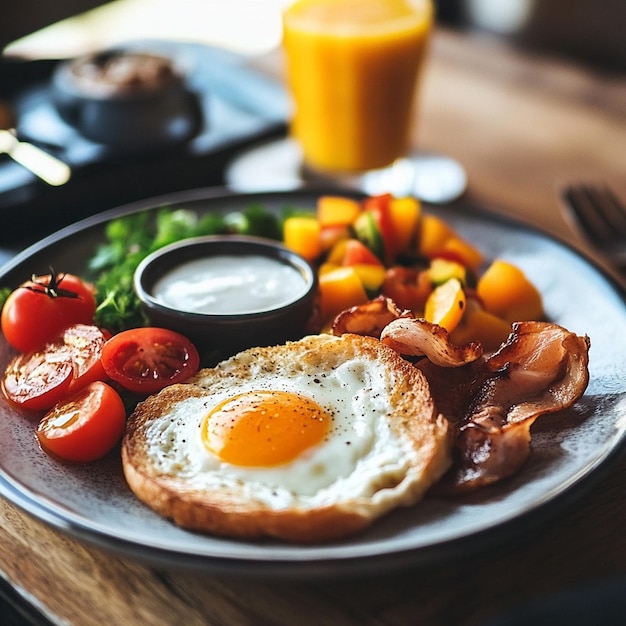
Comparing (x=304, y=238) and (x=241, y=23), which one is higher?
(x=304, y=238)

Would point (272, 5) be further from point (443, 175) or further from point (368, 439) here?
point (368, 439)

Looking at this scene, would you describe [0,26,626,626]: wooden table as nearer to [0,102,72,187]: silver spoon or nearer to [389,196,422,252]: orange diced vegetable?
[389,196,422,252]: orange diced vegetable

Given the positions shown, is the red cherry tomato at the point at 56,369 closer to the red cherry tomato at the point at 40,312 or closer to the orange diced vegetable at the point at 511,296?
the red cherry tomato at the point at 40,312

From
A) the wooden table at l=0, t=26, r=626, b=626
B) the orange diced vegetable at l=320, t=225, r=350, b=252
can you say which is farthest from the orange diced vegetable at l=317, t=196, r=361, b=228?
the wooden table at l=0, t=26, r=626, b=626

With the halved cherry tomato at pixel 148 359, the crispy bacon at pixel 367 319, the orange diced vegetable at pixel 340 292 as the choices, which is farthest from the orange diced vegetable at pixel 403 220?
the halved cherry tomato at pixel 148 359

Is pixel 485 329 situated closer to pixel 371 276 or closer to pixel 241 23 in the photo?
pixel 371 276

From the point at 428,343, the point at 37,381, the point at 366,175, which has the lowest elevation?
the point at 366,175

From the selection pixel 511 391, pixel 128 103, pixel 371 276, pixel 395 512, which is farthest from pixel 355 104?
pixel 395 512
